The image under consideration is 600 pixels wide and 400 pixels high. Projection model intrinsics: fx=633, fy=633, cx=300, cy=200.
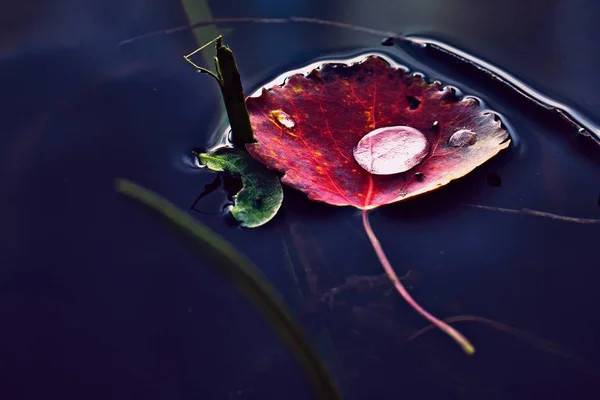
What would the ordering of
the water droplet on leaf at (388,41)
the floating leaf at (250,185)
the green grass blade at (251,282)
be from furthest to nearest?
the water droplet on leaf at (388,41)
the floating leaf at (250,185)
the green grass blade at (251,282)

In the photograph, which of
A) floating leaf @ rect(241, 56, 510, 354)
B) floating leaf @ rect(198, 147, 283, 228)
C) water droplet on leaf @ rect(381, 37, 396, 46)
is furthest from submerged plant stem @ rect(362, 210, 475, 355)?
water droplet on leaf @ rect(381, 37, 396, 46)

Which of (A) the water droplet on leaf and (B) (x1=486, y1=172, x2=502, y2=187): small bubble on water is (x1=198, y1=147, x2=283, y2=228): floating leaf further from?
(A) the water droplet on leaf

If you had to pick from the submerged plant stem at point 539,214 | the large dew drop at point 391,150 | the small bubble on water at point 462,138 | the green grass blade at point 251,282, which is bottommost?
the green grass blade at point 251,282

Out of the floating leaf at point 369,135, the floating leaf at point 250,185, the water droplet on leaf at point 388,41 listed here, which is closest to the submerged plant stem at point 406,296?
the floating leaf at point 369,135

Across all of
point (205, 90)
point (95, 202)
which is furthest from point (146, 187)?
point (205, 90)

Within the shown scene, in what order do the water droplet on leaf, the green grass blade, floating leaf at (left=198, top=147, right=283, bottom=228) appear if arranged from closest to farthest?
the green grass blade
floating leaf at (left=198, top=147, right=283, bottom=228)
the water droplet on leaf

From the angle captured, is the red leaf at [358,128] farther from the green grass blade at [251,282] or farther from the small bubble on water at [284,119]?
the green grass blade at [251,282]
